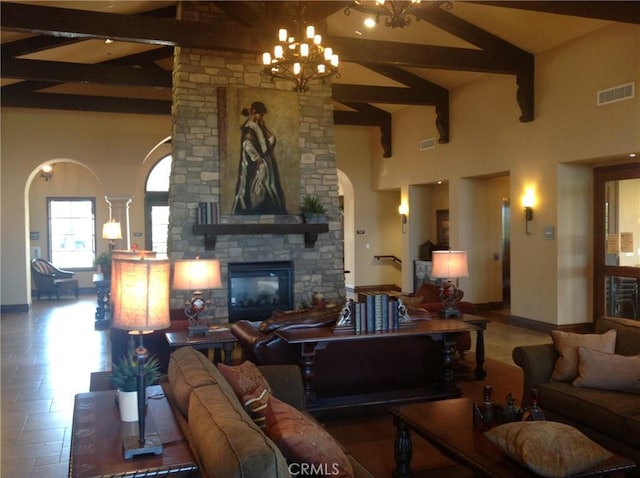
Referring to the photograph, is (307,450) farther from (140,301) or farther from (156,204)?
(156,204)

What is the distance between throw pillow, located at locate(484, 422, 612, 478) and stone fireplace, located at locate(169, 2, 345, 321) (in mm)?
5696

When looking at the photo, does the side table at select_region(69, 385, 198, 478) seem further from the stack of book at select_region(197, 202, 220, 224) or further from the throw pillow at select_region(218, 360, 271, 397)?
the stack of book at select_region(197, 202, 220, 224)

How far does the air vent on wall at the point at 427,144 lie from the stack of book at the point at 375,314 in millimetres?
6716

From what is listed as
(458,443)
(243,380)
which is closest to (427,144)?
(458,443)

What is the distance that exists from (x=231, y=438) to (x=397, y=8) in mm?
→ 3263

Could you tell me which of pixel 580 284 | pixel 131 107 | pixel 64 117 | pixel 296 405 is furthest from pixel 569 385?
pixel 64 117

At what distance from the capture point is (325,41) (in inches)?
285

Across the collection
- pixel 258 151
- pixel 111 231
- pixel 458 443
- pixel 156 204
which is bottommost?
pixel 458 443

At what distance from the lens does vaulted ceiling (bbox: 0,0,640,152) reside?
6.31 m

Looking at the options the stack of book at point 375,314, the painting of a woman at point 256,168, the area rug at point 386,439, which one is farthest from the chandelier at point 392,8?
the painting of a woman at point 256,168

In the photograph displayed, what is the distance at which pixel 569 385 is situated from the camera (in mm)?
3812

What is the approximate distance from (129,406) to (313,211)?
231 inches

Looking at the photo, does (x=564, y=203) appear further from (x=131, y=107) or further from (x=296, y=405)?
(x=131, y=107)

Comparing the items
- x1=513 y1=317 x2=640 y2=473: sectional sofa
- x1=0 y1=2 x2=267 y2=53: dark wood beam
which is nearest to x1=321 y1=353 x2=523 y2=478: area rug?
x1=513 y1=317 x2=640 y2=473: sectional sofa
